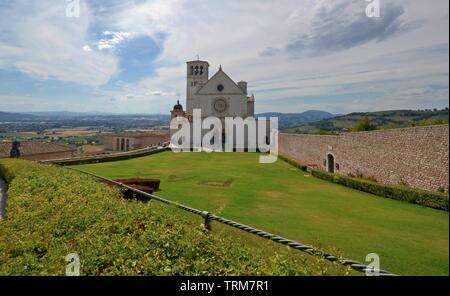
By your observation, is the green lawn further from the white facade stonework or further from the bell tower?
the bell tower

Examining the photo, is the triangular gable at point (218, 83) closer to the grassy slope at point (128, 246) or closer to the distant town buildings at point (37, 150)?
the distant town buildings at point (37, 150)

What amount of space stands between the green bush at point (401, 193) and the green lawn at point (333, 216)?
14.6 inches

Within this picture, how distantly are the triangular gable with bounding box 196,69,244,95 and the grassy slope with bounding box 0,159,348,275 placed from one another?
4100 centimetres

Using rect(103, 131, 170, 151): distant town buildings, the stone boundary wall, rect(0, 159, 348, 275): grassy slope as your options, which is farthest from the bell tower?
rect(0, 159, 348, 275): grassy slope

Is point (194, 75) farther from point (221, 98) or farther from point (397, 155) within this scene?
point (397, 155)

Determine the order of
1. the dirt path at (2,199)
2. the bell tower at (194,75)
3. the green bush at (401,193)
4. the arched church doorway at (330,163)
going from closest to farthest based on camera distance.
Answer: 1. the dirt path at (2,199)
2. the green bush at (401,193)
3. the arched church doorway at (330,163)
4. the bell tower at (194,75)

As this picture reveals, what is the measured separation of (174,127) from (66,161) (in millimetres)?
23537

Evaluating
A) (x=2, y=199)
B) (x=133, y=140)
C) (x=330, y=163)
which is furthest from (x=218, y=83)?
(x=2, y=199)

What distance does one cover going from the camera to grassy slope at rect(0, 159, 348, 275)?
345cm

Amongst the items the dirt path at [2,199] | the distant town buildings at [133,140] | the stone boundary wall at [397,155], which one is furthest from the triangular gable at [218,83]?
the dirt path at [2,199]

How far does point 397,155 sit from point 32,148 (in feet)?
113

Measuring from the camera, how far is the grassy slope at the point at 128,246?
3447mm

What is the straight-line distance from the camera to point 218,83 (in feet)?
153
